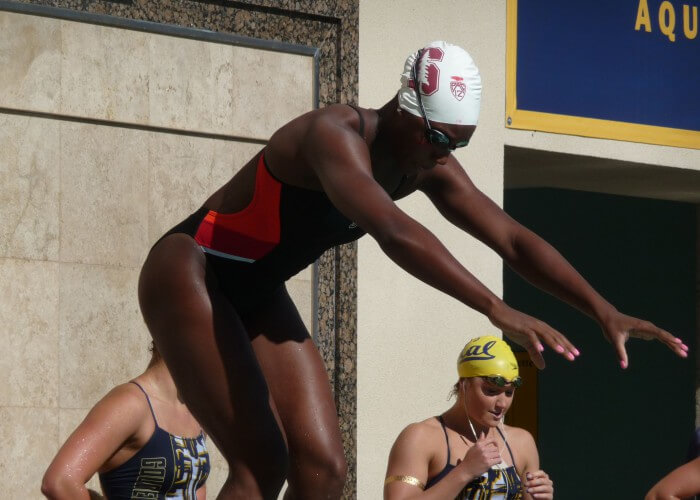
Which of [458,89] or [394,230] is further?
[458,89]

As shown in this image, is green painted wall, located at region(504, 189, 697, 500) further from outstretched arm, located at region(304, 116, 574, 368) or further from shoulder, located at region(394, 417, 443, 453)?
outstretched arm, located at region(304, 116, 574, 368)

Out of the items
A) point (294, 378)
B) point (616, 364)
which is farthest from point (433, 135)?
point (616, 364)

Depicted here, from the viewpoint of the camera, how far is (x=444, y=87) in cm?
421

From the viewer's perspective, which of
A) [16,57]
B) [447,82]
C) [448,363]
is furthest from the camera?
[448,363]

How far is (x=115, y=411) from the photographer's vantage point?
529 cm

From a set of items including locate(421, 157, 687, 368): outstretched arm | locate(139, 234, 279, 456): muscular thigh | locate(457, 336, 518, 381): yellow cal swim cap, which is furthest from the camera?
locate(457, 336, 518, 381): yellow cal swim cap

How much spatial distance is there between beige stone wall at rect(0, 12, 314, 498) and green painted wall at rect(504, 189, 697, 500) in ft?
15.8

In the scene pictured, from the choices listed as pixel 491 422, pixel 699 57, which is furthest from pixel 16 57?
pixel 699 57

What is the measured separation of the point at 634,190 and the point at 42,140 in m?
4.84

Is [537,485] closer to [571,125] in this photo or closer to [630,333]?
[630,333]

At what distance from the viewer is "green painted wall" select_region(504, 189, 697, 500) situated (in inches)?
473

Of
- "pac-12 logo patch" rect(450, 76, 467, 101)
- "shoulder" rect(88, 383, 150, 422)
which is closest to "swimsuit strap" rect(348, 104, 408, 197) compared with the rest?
"pac-12 logo patch" rect(450, 76, 467, 101)

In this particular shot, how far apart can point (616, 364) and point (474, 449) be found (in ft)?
21.8

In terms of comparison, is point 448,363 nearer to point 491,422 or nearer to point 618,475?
point 491,422
